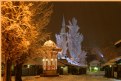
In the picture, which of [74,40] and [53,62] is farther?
[74,40]

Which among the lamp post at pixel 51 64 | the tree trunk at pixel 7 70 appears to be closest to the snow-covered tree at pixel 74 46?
the lamp post at pixel 51 64

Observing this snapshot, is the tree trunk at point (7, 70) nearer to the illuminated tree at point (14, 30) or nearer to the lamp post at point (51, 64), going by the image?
the illuminated tree at point (14, 30)

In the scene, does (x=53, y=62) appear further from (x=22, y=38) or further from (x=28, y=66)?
(x=22, y=38)

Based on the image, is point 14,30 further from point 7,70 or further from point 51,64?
point 51,64

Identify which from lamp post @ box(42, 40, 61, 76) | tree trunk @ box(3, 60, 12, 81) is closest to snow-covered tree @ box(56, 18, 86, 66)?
lamp post @ box(42, 40, 61, 76)

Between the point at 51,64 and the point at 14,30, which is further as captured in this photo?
the point at 51,64

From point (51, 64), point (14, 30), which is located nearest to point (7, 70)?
point (14, 30)

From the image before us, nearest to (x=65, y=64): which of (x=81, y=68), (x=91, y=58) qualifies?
(x=81, y=68)

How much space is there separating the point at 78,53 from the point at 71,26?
22.5ft

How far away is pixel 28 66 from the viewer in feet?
184

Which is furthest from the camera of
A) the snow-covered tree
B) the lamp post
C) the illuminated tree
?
the snow-covered tree

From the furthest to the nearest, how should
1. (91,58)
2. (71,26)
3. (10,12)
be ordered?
(91,58), (71,26), (10,12)

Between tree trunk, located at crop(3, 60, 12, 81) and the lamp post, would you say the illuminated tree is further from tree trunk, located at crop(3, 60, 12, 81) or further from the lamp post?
the lamp post

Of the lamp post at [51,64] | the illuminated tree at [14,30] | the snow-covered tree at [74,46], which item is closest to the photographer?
the illuminated tree at [14,30]
